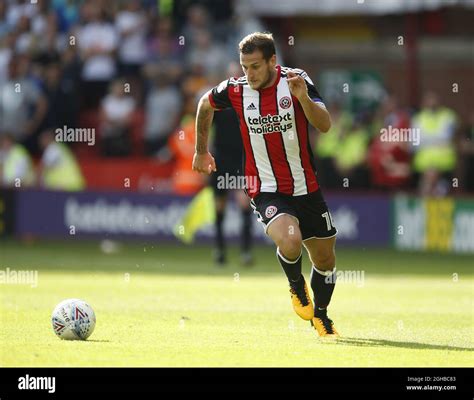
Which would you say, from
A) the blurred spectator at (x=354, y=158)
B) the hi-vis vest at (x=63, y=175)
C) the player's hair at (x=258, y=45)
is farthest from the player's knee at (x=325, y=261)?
the hi-vis vest at (x=63, y=175)

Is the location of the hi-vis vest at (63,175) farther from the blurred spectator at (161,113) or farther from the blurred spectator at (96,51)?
the blurred spectator at (96,51)

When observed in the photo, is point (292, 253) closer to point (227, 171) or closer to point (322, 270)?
point (322, 270)

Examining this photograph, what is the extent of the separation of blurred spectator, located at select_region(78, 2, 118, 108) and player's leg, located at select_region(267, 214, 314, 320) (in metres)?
14.2

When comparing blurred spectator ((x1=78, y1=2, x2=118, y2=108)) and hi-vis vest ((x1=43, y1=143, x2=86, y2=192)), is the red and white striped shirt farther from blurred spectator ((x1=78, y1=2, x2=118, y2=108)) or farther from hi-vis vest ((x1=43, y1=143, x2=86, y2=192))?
blurred spectator ((x1=78, y1=2, x2=118, y2=108))

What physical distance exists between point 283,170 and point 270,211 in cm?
38

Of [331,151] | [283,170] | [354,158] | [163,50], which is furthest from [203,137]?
[163,50]

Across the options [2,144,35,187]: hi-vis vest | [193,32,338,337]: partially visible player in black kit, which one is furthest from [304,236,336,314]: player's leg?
[2,144,35,187]: hi-vis vest

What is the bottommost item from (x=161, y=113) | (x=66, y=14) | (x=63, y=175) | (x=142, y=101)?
(x=63, y=175)

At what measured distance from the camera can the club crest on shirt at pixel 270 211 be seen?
31.2 feet

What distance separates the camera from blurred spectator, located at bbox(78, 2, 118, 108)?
23031 millimetres

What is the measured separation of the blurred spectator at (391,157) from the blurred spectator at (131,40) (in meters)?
5.11

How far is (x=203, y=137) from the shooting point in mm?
9867
